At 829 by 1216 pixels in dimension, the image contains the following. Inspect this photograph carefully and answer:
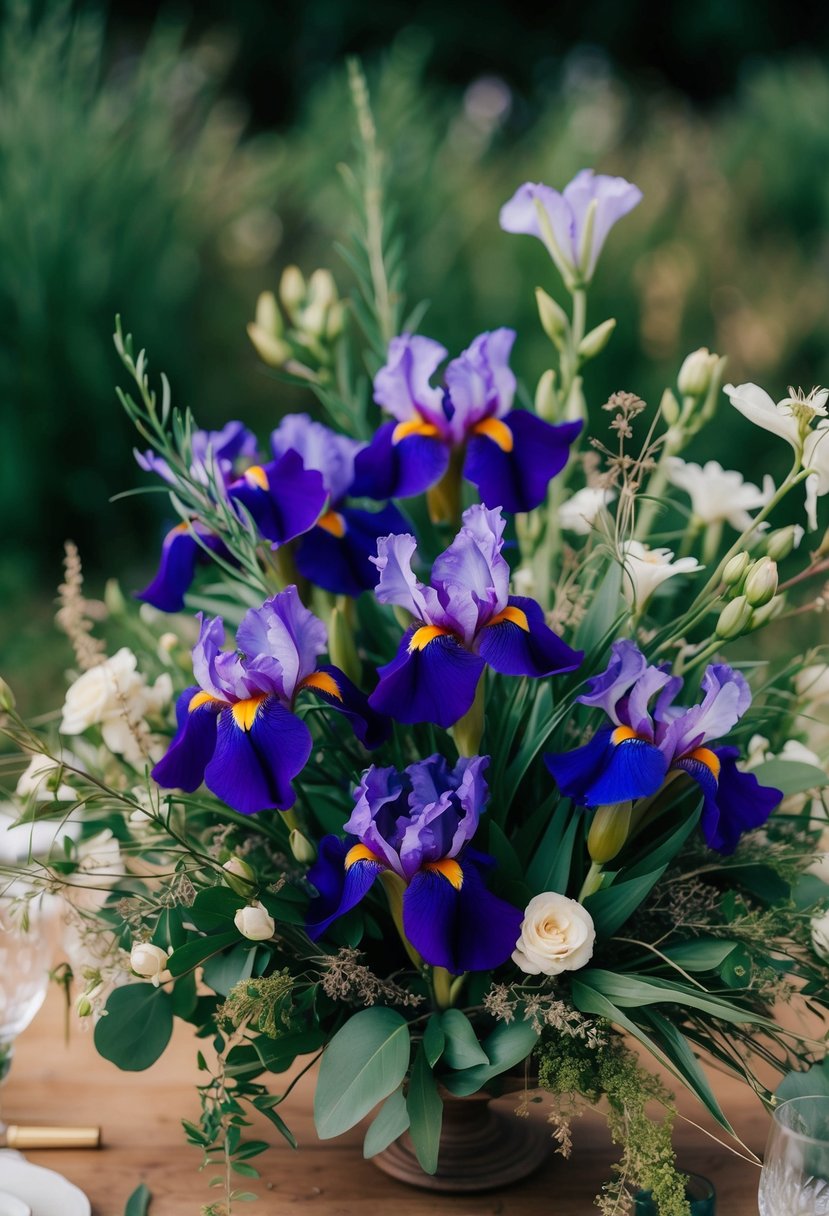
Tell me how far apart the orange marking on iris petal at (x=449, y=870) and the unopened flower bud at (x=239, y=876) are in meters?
0.10

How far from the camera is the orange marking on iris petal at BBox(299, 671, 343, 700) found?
67 cm

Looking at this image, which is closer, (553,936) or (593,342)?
(553,936)

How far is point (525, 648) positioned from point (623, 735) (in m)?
0.07

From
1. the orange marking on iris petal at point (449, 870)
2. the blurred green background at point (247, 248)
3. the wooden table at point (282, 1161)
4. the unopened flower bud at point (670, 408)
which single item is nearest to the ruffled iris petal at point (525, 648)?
the orange marking on iris petal at point (449, 870)

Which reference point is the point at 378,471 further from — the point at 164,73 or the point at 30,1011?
the point at 164,73

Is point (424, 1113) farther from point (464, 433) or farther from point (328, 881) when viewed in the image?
point (464, 433)

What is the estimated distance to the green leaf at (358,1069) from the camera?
0.63 meters

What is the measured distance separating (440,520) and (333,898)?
0.92 ft

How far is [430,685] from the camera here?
0.64 m

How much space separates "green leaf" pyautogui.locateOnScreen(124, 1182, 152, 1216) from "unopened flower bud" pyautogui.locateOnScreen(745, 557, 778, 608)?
513 millimetres

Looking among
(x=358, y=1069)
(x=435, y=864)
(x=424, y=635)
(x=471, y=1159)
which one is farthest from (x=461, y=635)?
(x=471, y=1159)

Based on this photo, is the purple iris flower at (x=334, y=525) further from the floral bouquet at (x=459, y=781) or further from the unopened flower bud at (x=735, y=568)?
the unopened flower bud at (x=735, y=568)

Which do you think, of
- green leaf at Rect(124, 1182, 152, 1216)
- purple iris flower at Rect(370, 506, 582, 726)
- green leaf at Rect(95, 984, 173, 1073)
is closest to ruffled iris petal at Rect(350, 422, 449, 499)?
purple iris flower at Rect(370, 506, 582, 726)

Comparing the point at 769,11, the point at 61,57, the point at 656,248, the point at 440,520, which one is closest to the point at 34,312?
the point at 61,57
